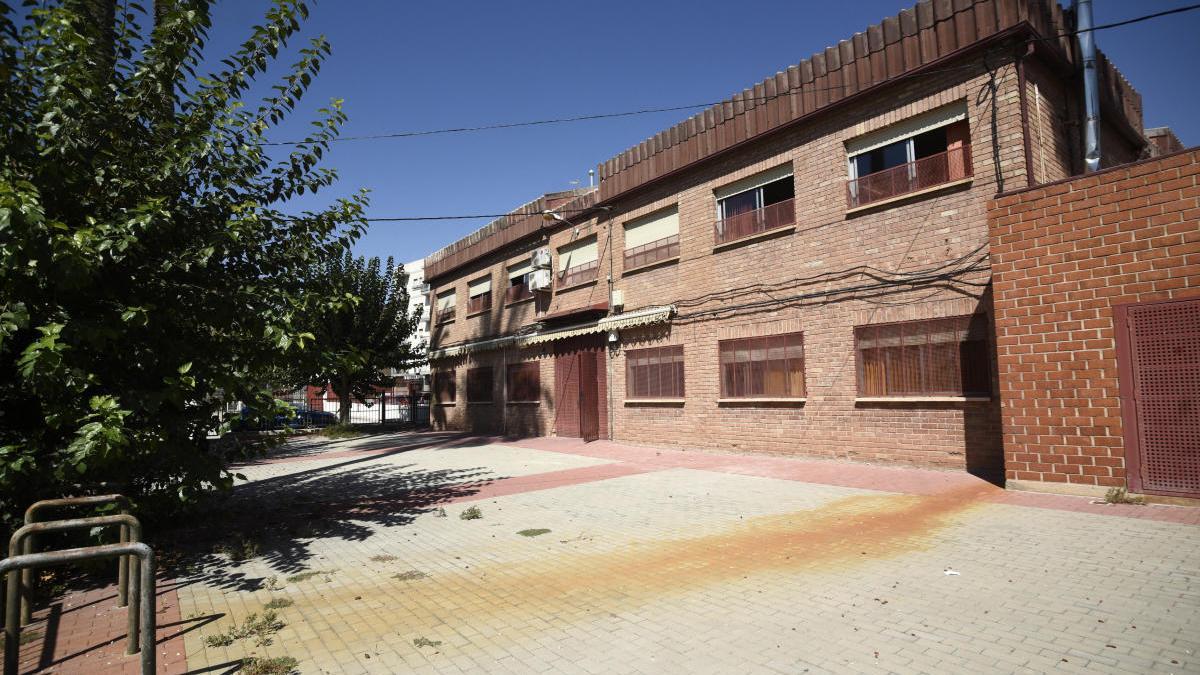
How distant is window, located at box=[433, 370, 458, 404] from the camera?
2511 cm

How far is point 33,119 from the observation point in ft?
18.0

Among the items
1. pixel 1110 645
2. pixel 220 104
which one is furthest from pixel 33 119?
pixel 1110 645

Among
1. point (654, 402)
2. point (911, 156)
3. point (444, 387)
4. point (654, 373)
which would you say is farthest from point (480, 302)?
point (911, 156)

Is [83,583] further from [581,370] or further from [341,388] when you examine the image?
[341,388]

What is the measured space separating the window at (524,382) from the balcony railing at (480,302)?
3.17 metres

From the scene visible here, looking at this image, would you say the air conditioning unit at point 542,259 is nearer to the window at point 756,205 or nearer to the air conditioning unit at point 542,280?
the air conditioning unit at point 542,280

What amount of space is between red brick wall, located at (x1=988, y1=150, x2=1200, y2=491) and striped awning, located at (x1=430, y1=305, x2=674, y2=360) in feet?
24.7

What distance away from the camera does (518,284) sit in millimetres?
21562

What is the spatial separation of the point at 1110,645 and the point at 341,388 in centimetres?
2615

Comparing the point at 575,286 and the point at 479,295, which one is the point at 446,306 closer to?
the point at 479,295

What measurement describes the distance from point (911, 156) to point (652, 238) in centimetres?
653

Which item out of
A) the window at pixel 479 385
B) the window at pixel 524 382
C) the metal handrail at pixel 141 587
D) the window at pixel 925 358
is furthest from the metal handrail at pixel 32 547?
the window at pixel 479 385

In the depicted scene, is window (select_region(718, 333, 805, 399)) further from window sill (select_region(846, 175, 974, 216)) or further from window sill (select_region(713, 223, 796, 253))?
window sill (select_region(846, 175, 974, 216))

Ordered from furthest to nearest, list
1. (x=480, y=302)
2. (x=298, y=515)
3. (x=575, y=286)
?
(x=480, y=302) < (x=575, y=286) < (x=298, y=515)
